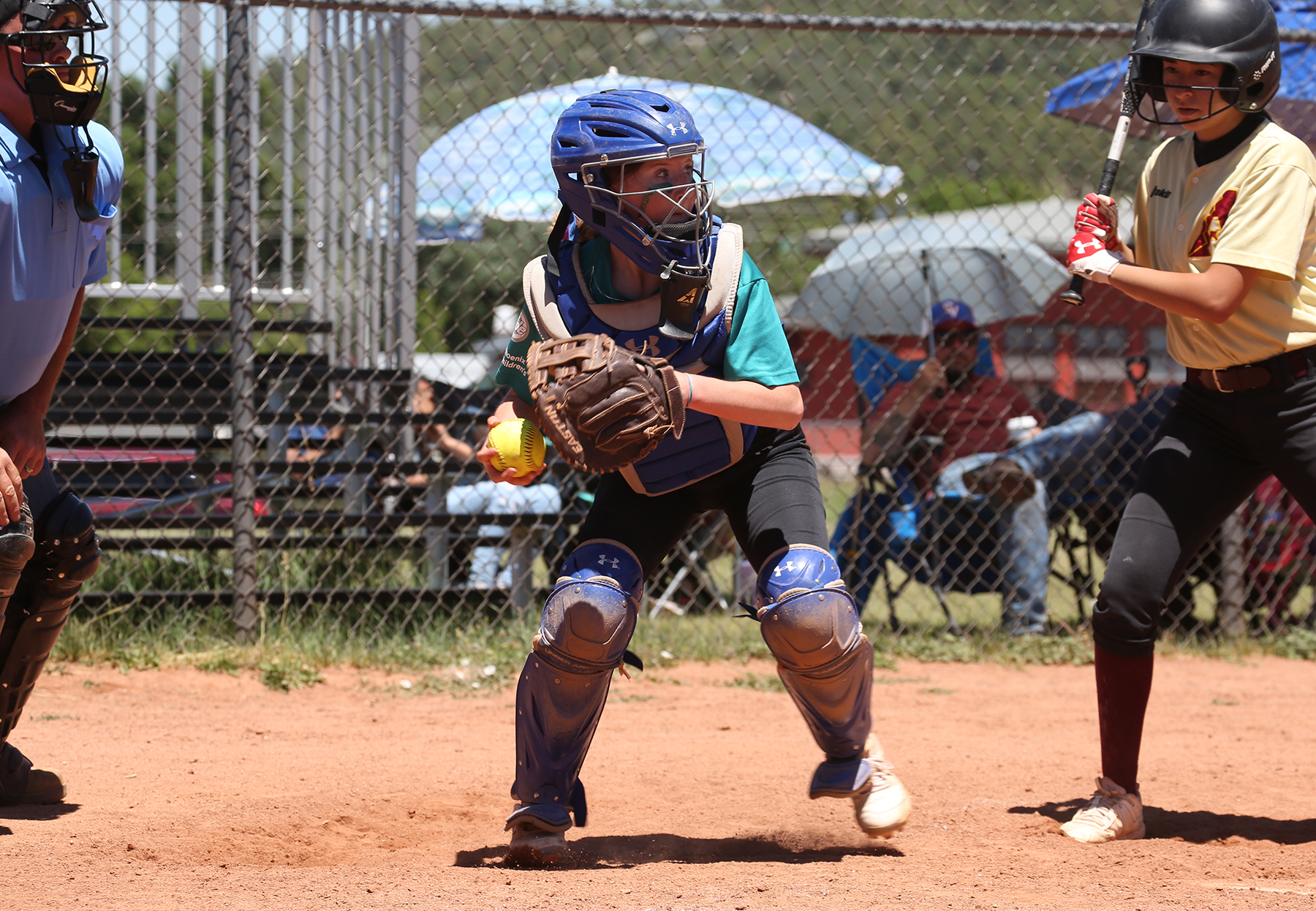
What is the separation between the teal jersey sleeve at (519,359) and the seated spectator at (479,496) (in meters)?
3.02

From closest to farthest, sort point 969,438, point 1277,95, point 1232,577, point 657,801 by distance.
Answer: point 657,801 → point 1232,577 → point 969,438 → point 1277,95

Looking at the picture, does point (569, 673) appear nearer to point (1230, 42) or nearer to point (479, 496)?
point (1230, 42)

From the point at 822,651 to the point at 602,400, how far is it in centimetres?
81

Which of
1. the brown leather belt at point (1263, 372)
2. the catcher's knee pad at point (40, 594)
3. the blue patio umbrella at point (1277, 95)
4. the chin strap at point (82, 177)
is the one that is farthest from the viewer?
the blue patio umbrella at point (1277, 95)

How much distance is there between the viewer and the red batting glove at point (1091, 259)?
10.0 ft

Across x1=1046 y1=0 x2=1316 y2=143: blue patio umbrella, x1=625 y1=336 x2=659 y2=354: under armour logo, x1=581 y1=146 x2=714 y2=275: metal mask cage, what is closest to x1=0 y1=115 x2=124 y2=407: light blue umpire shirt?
x1=581 y1=146 x2=714 y2=275: metal mask cage

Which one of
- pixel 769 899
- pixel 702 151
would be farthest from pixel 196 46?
pixel 769 899

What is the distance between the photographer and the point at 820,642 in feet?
9.18

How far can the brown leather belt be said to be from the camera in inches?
120

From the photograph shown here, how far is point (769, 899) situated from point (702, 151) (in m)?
1.64

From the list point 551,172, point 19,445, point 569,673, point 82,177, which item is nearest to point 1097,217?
point 569,673

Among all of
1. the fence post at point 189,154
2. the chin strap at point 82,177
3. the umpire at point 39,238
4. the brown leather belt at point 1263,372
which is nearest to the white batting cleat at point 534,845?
the umpire at point 39,238

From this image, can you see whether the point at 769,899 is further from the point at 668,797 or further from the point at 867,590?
the point at 867,590

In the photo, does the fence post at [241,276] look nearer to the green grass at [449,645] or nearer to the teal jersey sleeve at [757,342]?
the green grass at [449,645]
